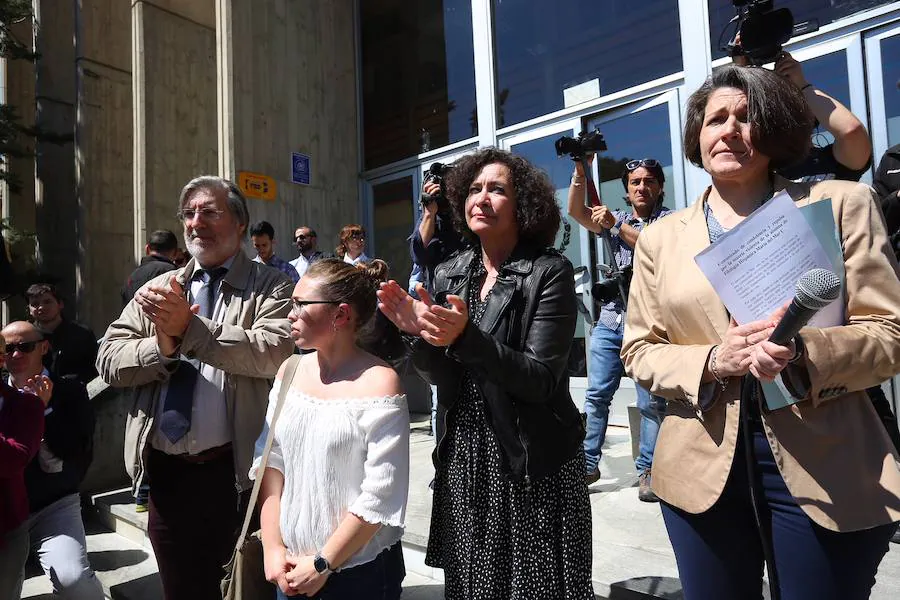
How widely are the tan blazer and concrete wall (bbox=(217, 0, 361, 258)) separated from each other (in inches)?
225

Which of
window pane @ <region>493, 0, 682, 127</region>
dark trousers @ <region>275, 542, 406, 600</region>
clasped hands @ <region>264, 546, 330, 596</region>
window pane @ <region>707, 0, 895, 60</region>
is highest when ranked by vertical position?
window pane @ <region>493, 0, 682, 127</region>

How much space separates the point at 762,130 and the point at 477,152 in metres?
0.90

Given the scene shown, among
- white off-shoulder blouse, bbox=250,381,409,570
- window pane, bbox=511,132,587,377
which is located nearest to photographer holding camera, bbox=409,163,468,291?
white off-shoulder blouse, bbox=250,381,409,570

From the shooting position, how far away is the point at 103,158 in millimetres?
8422

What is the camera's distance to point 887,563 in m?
2.56

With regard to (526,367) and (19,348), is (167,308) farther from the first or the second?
(19,348)

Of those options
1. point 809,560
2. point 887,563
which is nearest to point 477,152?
point 809,560

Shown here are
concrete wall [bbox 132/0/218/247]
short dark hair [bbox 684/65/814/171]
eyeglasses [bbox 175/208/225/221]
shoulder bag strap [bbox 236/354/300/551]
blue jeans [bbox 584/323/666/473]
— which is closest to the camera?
short dark hair [bbox 684/65/814/171]

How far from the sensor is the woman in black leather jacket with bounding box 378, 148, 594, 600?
172cm

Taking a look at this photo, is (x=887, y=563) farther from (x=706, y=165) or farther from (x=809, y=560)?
(x=706, y=165)

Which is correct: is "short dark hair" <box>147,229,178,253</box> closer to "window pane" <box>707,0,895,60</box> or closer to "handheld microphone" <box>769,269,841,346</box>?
"window pane" <box>707,0,895,60</box>

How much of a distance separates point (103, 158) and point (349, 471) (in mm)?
8370

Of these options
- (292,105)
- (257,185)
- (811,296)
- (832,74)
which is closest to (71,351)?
(257,185)

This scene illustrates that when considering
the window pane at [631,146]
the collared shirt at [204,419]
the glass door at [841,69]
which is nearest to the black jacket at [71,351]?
the collared shirt at [204,419]
